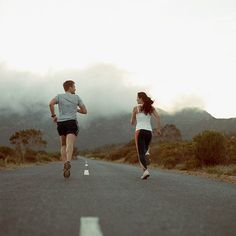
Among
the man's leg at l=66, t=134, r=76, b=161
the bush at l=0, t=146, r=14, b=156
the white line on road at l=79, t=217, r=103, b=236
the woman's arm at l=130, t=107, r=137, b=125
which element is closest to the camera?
the white line on road at l=79, t=217, r=103, b=236

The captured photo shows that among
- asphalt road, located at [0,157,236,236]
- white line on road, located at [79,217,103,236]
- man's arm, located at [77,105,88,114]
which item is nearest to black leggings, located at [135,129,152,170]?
man's arm, located at [77,105,88,114]

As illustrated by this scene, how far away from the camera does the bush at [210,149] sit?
755 inches

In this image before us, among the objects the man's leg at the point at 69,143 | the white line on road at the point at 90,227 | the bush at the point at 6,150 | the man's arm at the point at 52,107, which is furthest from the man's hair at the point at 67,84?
the bush at the point at 6,150

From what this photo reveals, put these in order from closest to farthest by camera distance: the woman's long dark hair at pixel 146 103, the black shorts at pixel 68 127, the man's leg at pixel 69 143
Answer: the man's leg at pixel 69 143 < the black shorts at pixel 68 127 < the woman's long dark hair at pixel 146 103

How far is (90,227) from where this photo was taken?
4000mm

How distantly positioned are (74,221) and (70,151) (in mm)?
5124

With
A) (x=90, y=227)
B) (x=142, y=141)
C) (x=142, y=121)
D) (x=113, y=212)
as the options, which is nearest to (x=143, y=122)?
(x=142, y=121)

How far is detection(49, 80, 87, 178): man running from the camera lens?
373 inches

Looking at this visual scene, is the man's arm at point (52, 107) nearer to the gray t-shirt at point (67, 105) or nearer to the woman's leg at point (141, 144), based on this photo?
the gray t-shirt at point (67, 105)

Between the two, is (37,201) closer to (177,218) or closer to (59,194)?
(59,194)

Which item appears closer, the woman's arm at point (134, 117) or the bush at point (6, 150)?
the woman's arm at point (134, 117)

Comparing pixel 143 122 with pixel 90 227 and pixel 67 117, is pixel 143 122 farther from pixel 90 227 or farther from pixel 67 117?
pixel 90 227

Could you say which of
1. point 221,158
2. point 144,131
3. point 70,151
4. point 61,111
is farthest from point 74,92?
point 221,158

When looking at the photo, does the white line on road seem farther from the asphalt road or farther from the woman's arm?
the woman's arm
